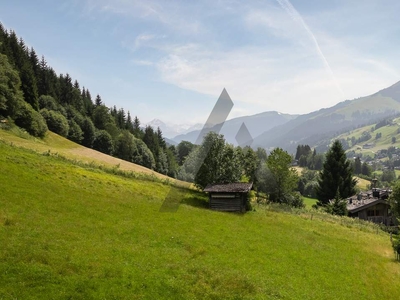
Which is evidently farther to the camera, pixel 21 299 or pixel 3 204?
pixel 3 204

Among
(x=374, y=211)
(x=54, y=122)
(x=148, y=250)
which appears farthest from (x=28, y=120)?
(x=374, y=211)

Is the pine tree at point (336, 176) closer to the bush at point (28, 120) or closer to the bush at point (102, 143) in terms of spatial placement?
the bush at point (28, 120)

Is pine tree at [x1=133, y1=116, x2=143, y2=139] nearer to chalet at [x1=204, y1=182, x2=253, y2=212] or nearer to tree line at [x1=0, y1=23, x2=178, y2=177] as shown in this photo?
tree line at [x1=0, y1=23, x2=178, y2=177]

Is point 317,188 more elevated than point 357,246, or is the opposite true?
point 317,188

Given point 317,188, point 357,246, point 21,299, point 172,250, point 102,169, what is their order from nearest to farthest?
point 21,299 → point 172,250 → point 357,246 → point 102,169 → point 317,188

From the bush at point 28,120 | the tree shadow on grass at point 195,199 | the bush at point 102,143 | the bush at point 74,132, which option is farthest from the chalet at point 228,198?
the bush at point 102,143

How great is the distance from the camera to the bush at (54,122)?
10182 centimetres

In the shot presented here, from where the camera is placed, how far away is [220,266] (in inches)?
936

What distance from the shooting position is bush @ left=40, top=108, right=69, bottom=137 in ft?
334

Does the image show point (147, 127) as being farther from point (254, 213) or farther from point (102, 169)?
point (254, 213)

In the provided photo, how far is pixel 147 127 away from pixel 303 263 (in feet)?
490

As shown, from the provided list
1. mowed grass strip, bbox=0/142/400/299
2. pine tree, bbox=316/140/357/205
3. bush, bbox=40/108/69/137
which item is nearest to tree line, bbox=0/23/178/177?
bush, bbox=40/108/69/137

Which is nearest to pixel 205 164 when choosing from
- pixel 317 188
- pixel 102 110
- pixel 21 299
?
pixel 21 299

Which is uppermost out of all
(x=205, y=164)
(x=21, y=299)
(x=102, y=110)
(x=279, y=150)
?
(x=102, y=110)
